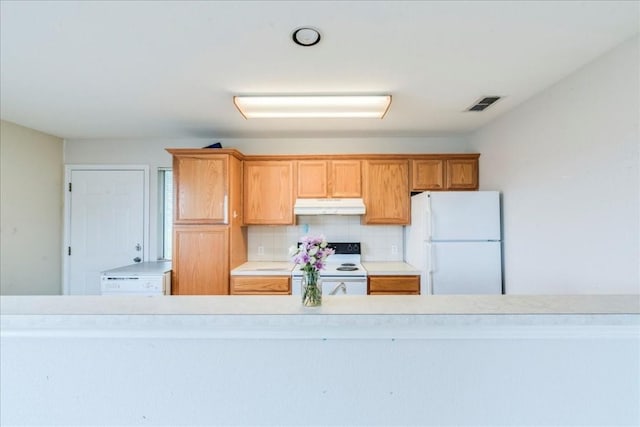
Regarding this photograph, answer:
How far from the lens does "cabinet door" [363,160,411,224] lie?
131 inches

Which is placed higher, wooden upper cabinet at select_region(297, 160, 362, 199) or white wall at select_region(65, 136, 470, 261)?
white wall at select_region(65, 136, 470, 261)

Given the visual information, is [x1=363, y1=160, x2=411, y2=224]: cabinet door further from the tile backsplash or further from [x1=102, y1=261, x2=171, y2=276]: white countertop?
[x1=102, y1=261, x2=171, y2=276]: white countertop

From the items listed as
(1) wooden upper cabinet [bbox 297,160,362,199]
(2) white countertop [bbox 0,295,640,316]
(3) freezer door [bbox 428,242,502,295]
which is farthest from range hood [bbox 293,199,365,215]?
(2) white countertop [bbox 0,295,640,316]

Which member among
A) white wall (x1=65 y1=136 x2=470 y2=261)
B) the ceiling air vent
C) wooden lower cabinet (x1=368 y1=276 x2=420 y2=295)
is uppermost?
the ceiling air vent

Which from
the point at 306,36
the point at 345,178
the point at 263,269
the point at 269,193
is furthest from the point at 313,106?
the point at 263,269

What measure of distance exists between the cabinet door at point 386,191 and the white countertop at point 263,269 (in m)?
1.08

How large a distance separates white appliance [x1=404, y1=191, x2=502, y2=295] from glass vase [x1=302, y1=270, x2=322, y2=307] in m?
2.01

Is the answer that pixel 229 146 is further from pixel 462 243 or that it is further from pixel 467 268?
pixel 467 268

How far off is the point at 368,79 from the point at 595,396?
202 centimetres

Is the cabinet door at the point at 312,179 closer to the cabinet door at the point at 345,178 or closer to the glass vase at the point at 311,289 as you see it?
the cabinet door at the point at 345,178

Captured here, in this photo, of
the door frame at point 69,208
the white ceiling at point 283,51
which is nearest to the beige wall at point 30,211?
the door frame at point 69,208

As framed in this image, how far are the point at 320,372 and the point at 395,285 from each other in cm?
212

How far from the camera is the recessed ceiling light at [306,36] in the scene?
154 centimetres

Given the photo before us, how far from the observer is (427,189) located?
3289 millimetres
